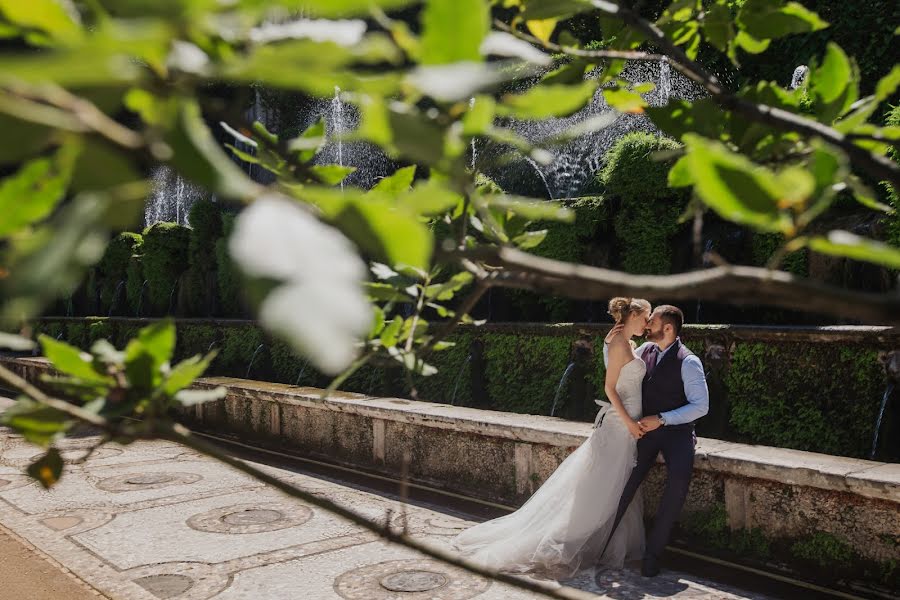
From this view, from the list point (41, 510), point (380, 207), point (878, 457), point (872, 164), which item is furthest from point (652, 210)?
point (380, 207)

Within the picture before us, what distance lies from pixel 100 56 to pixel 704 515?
18.4 feet

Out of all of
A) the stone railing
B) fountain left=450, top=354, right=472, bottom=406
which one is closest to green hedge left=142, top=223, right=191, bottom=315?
the stone railing

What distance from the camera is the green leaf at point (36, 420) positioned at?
71cm

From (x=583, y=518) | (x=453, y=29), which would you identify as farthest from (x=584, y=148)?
(x=453, y=29)

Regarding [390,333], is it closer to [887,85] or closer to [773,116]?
[773,116]

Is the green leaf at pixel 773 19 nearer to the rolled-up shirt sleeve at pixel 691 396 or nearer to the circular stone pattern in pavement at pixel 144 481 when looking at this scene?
the rolled-up shirt sleeve at pixel 691 396

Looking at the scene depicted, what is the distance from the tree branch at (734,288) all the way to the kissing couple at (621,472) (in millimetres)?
4681

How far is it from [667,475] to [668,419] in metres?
0.38

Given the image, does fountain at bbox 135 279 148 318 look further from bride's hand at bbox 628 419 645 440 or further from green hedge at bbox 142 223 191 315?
bride's hand at bbox 628 419 645 440

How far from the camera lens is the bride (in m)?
5.20

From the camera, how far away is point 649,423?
205 inches

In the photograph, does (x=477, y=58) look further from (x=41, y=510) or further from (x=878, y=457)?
(x=41, y=510)

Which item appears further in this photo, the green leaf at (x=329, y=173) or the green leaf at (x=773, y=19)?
the green leaf at (x=773, y=19)

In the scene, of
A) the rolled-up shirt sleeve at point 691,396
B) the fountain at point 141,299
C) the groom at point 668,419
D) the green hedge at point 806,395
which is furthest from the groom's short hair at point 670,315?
the fountain at point 141,299
